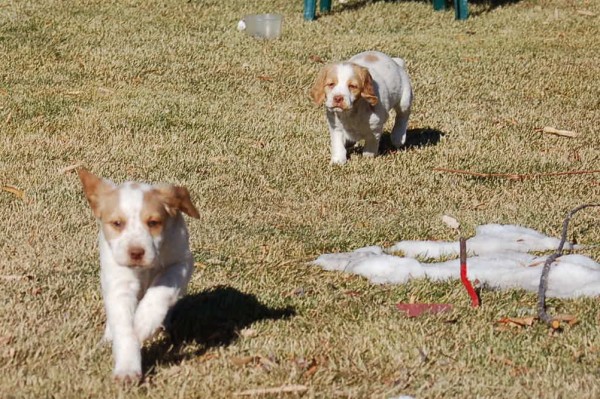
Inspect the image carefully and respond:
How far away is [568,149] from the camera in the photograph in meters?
Result: 9.61

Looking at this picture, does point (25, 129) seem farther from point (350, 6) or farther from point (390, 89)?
point (350, 6)

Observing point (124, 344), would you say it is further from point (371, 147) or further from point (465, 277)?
point (371, 147)

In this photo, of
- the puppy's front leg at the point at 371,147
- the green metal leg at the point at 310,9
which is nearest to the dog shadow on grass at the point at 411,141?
the puppy's front leg at the point at 371,147

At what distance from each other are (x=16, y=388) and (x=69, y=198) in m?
3.33

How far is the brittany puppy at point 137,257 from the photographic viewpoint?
436 centimetres

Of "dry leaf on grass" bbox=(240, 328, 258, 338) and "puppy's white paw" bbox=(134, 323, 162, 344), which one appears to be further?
"dry leaf on grass" bbox=(240, 328, 258, 338)

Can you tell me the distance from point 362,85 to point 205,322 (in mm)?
3654

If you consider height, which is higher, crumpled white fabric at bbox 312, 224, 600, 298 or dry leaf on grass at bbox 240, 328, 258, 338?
dry leaf on grass at bbox 240, 328, 258, 338

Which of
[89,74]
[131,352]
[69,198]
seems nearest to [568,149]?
[69,198]

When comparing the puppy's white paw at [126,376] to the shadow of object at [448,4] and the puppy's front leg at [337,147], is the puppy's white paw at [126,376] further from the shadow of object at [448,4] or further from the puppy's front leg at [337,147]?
the shadow of object at [448,4]

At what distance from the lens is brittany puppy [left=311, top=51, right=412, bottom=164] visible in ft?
27.9

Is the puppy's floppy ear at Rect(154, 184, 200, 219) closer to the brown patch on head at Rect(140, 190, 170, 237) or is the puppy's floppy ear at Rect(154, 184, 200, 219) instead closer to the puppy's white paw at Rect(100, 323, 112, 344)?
the brown patch on head at Rect(140, 190, 170, 237)

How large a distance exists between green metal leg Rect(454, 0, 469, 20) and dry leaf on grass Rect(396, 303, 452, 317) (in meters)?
10.4

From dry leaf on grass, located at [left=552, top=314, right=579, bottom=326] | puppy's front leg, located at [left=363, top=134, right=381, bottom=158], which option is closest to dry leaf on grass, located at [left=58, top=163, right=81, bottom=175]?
puppy's front leg, located at [left=363, top=134, right=381, bottom=158]
